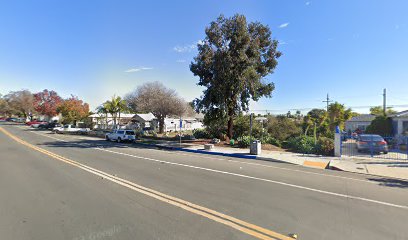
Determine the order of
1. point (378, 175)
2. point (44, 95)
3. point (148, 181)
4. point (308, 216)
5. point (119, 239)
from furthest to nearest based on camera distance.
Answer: point (44, 95), point (378, 175), point (148, 181), point (308, 216), point (119, 239)

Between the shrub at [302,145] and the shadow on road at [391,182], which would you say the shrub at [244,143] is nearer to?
the shrub at [302,145]

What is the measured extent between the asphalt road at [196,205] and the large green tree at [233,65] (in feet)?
47.6

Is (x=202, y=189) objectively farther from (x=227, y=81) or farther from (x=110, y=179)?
(x=227, y=81)

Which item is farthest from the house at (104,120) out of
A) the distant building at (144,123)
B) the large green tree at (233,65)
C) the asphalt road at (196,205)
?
the asphalt road at (196,205)

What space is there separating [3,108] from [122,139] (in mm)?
110727

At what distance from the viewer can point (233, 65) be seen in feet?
76.8

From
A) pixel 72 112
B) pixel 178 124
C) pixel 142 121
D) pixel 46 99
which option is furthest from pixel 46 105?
pixel 178 124

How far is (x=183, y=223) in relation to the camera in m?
5.29

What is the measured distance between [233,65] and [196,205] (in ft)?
60.9

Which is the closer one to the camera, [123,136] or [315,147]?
[315,147]

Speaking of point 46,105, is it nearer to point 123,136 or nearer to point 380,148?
point 123,136

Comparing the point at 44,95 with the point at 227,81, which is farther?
the point at 44,95

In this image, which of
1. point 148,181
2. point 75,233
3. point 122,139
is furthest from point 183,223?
point 122,139

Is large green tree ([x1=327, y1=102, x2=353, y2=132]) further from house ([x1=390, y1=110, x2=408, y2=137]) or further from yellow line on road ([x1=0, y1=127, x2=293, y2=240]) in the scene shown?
yellow line on road ([x1=0, y1=127, x2=293, y2=240])
